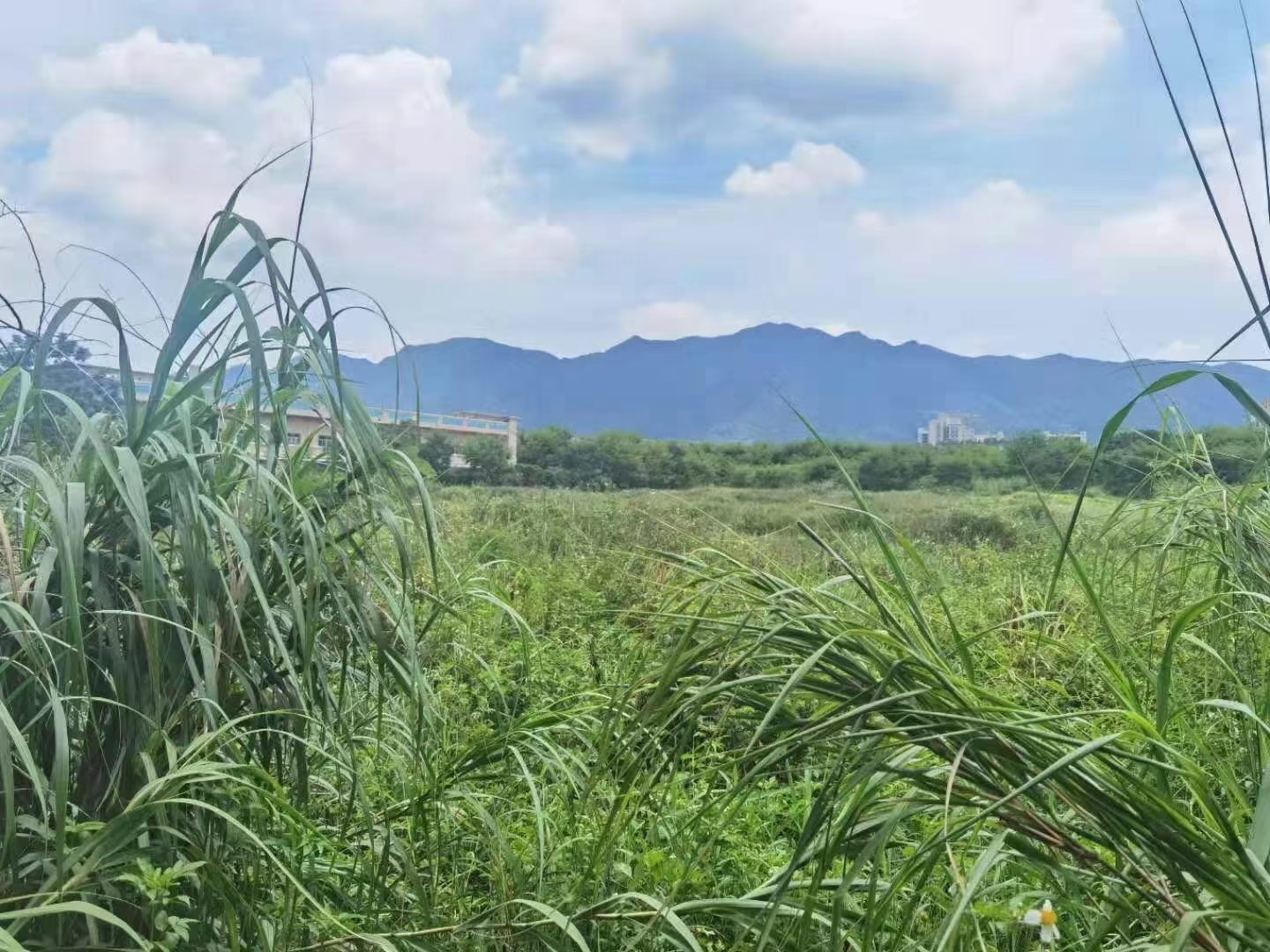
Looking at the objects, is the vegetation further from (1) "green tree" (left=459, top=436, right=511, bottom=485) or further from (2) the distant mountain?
(2) the distant mountain

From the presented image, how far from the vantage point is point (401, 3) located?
3039 mm

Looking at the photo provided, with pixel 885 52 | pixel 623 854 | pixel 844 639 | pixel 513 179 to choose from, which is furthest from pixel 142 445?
pixel 513 179

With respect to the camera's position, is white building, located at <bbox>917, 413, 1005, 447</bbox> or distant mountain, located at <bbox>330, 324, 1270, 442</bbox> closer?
white building, located at <bbox>917, 413, 1005, 447</bbox>

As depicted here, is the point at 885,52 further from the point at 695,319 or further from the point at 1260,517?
the point at 1260,517

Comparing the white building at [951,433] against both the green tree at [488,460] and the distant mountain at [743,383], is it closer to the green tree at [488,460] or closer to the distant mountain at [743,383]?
the distant mountain at [743,383]

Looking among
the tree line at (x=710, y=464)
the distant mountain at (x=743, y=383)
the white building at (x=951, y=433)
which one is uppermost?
the distant mountain at (x=743, y=383)

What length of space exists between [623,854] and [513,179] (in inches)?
284

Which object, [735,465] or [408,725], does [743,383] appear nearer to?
[735,465]

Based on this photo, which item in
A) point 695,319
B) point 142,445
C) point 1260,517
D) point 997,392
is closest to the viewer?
point 142,445

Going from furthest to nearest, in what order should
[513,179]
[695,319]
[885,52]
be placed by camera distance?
1. [513,179]
2. [695,319]
3. [885,52]

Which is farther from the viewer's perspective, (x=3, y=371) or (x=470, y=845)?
(x=470, y=845)

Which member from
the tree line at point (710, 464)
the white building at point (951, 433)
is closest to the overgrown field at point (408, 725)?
Answer: the tree line at point (710, 464)

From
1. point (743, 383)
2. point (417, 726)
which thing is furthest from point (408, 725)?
point (743, 383)

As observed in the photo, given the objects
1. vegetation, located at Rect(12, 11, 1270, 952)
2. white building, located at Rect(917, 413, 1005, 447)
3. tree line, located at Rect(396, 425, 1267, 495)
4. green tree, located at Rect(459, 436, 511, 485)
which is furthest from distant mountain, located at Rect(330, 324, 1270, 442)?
vegetation, located at Rect(12, 11, 1270, 952)
